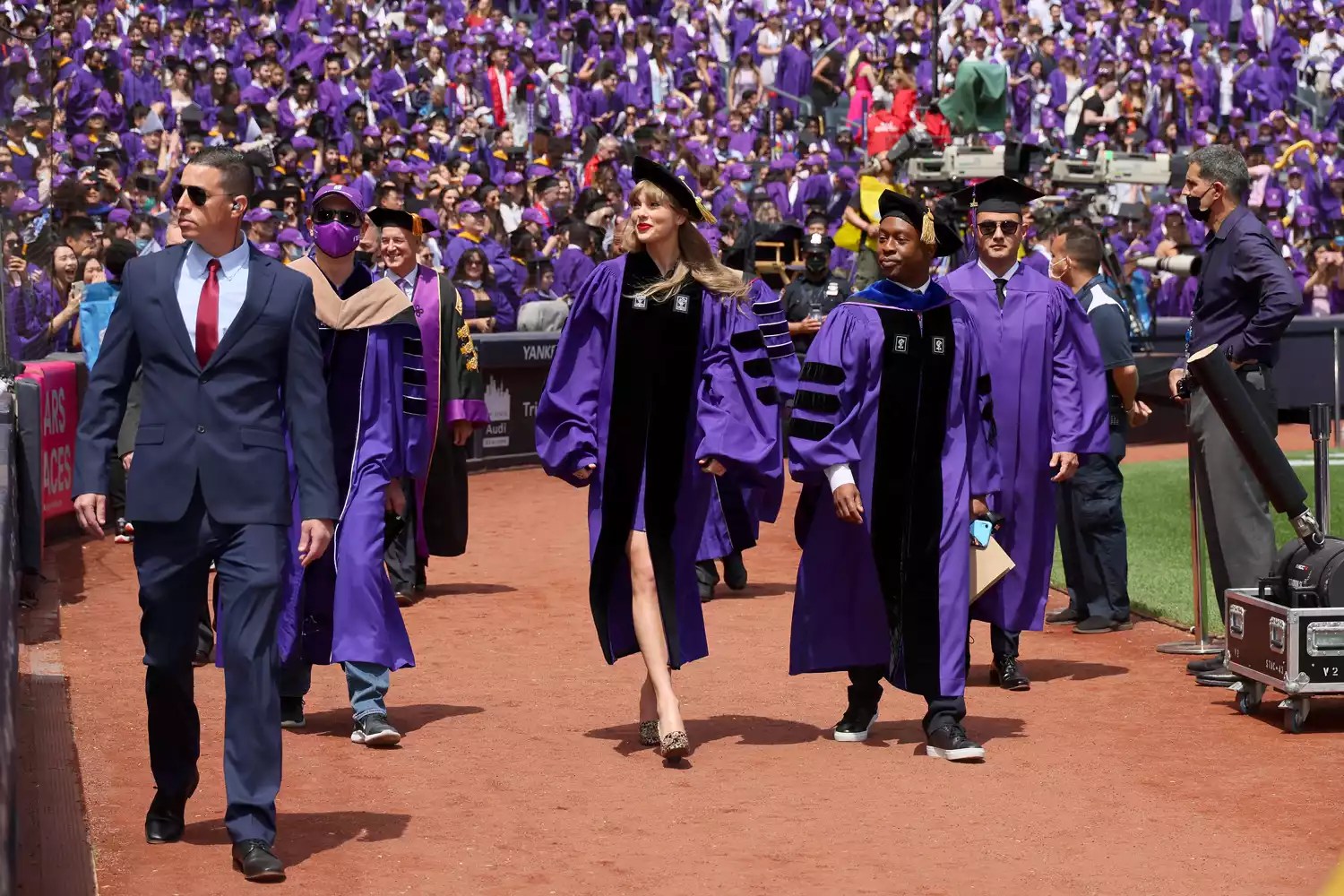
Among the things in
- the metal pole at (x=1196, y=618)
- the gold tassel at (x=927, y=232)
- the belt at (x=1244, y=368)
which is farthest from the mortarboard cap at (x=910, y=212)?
the metal pole at (x=1196, y=618)

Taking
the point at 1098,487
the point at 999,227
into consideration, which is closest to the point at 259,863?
the point at 999,227

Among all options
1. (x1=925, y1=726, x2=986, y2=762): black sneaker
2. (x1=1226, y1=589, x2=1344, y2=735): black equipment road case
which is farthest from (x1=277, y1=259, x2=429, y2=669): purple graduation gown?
(x1=1226, y1=589, x2=1344, y2=735): black equipment road case

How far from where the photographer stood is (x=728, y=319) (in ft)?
24.0

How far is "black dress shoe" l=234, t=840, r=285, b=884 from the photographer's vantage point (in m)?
5.29

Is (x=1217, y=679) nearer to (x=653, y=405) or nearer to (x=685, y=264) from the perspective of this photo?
(x=653, y=405)

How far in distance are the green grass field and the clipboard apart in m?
2.17

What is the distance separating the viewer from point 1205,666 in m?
8.71

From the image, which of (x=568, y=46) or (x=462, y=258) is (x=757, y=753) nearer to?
(x=462, y=258)

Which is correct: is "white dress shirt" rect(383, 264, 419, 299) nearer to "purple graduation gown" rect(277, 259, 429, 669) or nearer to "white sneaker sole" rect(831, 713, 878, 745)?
"purple graduation gown" rect(277, 259, 429, 669)

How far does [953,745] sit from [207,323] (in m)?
3.17

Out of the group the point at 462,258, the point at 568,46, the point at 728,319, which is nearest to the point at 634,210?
the point at 728,319

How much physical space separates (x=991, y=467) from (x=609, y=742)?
1.85 metres

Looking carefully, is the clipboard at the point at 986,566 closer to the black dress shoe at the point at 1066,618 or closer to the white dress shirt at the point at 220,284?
the black dress shoe at the point at 1066,618

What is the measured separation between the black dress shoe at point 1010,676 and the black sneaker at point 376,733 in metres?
2.88
